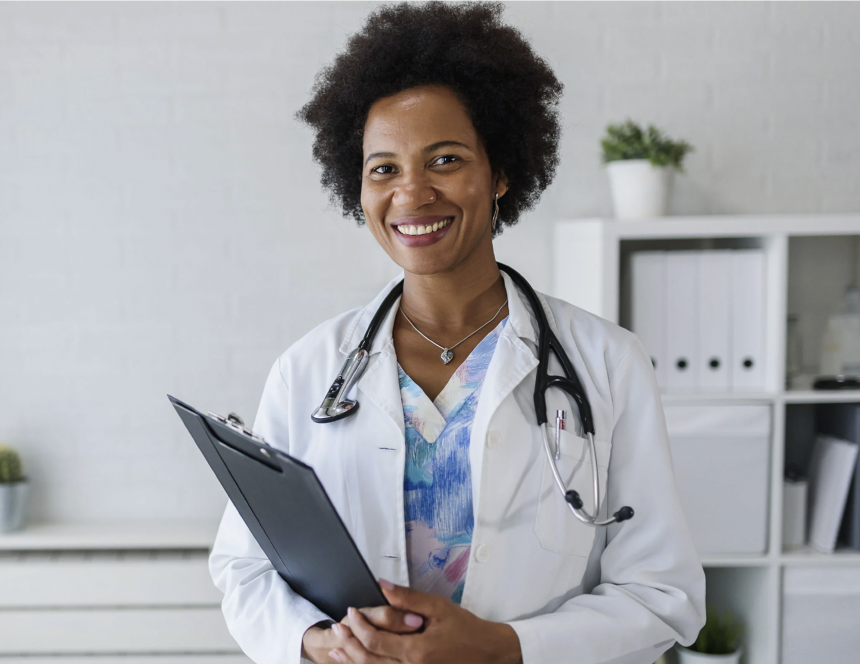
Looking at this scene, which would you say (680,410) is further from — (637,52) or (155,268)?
(155,268)

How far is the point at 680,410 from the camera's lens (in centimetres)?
215

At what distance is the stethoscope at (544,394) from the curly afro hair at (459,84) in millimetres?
228

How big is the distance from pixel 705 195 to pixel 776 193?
226 mm

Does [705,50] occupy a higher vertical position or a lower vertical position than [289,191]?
higher

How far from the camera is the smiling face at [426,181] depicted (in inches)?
46.8

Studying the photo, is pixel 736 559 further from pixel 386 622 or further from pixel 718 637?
pixel 386 622

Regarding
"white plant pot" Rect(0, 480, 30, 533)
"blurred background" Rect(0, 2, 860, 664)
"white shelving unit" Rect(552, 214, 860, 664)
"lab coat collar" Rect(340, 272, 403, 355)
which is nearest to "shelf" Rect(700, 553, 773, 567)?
"white shelving unit" Rect(552, 214, 860, 664)

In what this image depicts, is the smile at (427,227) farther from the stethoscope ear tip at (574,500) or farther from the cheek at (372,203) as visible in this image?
the stethoscope ear tip at (574,500)

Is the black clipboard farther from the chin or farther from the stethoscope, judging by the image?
the chin

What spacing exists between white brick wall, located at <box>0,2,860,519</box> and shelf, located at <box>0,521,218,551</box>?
0.09 metres

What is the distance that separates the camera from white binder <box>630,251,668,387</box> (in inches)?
84.8

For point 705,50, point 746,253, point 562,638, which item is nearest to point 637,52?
point 705,50

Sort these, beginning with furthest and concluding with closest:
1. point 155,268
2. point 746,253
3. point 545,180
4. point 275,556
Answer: point 155,268 → point 746,253 → point 545,180 → point 275,556

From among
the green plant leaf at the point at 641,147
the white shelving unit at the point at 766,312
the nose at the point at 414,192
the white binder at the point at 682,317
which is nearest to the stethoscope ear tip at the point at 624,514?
the nose at the point at 414,192
